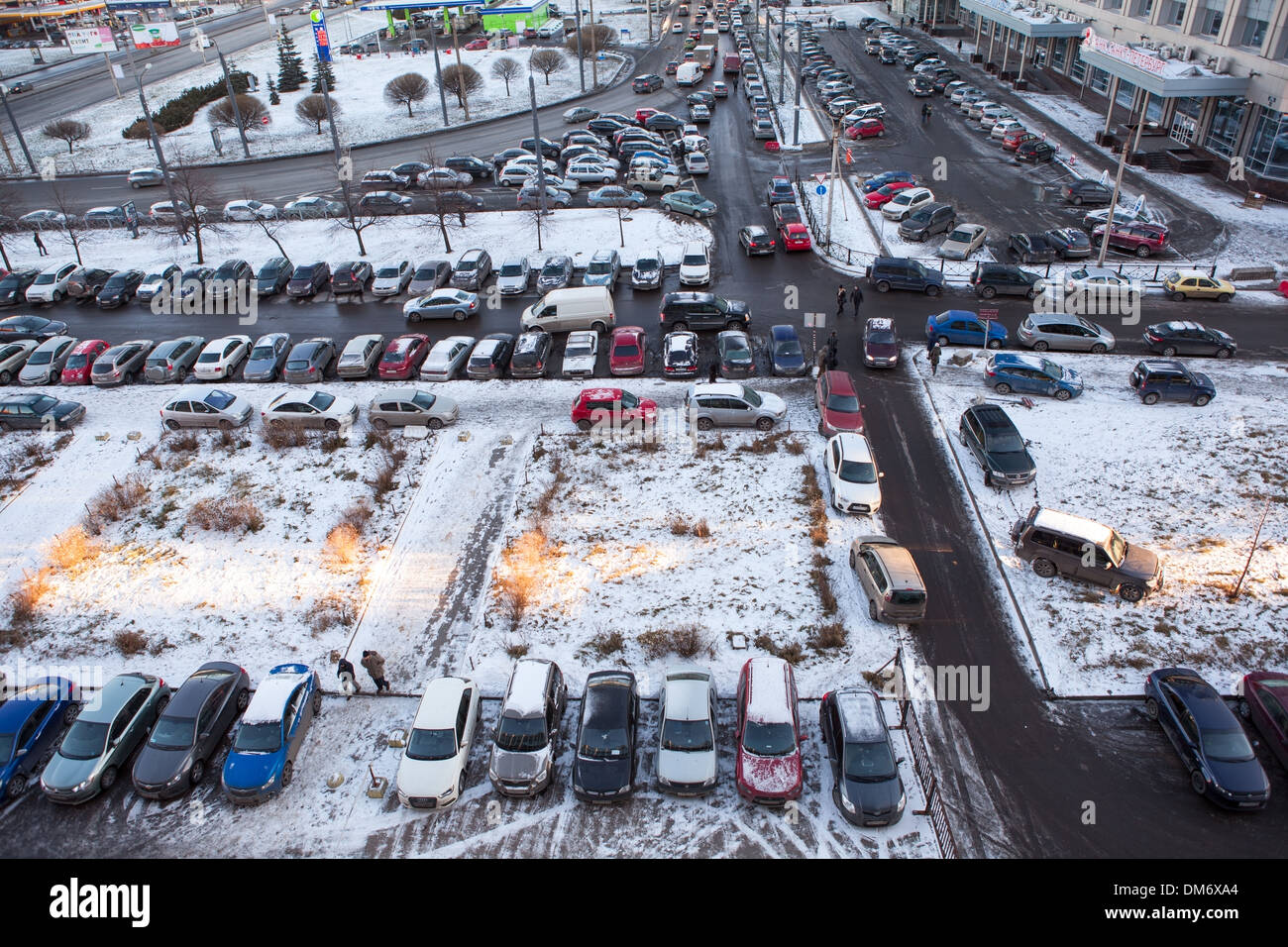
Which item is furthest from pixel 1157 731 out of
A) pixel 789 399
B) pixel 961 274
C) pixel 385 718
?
pixel 961 274

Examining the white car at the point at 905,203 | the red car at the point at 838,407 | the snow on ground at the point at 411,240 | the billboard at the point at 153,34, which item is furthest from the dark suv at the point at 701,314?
the billboard at the point at 153,34

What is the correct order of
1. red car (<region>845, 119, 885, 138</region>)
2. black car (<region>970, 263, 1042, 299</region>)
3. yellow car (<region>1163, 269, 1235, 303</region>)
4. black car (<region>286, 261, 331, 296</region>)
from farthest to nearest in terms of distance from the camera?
red car (<region>845, 119, 885, 138</region>), black car (<region>286, 261, 331, 296</region>), black car (<region>970, 263, 1042, 299</region>), yellow car (<region>1163, 269, 1235, 303</region>)

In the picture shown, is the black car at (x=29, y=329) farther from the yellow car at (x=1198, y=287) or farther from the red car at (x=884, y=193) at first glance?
the yellow car at (x=1198, y=287)

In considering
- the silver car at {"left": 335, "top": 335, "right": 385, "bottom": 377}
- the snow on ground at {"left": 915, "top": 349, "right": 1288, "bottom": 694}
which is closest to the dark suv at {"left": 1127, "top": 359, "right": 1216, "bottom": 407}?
the snow on ground at {"left": 915, "top": 349, "right": 1288, "bottom": 694}

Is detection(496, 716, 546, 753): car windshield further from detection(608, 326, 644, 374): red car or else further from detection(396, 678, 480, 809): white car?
detection(608, 326, 644, 374): red car

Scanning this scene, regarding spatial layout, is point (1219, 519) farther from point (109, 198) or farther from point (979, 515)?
point (109, 198)

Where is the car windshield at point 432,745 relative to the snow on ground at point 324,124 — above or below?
below

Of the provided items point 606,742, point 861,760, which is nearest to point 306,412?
point 606,742
